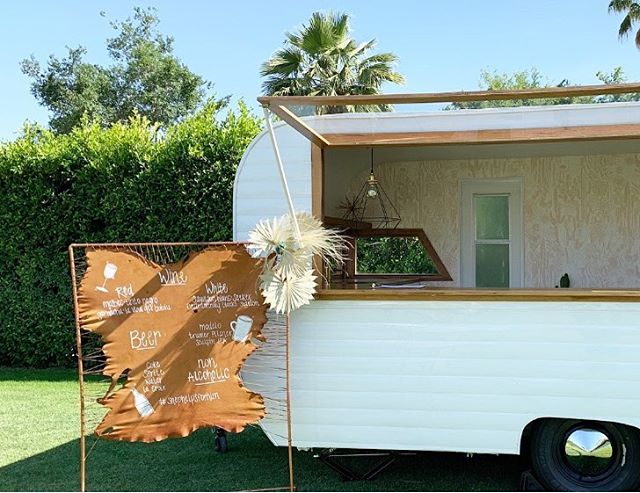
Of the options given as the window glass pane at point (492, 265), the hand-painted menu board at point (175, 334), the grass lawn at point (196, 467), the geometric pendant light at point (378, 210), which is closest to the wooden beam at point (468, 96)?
the hand-painted menu board at point (175, 334)

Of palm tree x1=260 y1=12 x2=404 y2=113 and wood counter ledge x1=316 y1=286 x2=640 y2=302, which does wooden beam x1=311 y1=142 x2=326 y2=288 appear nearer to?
wood counter ledge x1=316 y1=286 x2=640 y2=302

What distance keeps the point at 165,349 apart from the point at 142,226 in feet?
16.7

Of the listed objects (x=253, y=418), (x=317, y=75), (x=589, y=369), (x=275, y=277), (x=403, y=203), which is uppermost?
(x=317, y=75)

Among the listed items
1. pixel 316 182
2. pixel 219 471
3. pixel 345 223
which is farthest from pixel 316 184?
pixel 219 471

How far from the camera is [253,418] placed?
457 cm

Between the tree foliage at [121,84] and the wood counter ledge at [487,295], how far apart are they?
2233cm

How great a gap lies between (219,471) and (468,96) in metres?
3.40

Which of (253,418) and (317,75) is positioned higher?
(317,75)

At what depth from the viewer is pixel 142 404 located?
14.2 ft

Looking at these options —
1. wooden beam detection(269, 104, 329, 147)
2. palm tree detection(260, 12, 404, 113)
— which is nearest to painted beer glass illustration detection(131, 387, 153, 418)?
wooden beam detection(269, 104, 329, 147)

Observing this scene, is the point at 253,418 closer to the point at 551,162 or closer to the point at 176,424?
the point at 176,424

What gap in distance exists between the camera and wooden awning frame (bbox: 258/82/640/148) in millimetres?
3787

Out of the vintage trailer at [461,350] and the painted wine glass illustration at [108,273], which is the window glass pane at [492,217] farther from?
the painted wine glass illustration at [108,273]

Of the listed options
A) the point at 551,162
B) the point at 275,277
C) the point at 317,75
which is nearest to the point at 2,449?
the point at 275,277
